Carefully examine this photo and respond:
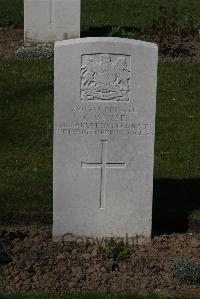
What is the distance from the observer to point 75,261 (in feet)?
22.6

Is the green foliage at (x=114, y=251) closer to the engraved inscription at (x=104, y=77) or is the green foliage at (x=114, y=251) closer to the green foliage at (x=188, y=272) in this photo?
the green foliage at (x=188, y=272)

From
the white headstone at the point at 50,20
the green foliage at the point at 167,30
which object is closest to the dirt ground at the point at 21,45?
the green foliage at the point at 167,30

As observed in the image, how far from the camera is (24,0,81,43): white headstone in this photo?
13.7 m

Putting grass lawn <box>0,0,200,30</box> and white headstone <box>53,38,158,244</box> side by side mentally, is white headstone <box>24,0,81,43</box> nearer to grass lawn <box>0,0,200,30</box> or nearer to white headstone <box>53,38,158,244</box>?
grass lawn <box>0,0,200,30</box>

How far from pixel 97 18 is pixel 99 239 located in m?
9.50

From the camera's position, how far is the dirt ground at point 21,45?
43.8ft

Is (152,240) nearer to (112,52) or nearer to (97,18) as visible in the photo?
(112,52)

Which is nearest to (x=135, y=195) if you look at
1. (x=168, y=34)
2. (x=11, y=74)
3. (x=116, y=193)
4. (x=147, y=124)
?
(x=116, y=193)

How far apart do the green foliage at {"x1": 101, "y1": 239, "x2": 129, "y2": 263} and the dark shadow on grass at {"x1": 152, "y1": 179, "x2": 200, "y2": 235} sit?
2.03 ft

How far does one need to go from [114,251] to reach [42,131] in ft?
11.2

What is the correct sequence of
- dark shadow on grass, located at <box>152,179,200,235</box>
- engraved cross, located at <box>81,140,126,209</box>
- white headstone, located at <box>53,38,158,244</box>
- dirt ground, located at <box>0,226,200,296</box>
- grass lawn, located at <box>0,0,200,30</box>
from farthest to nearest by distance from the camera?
grass lawn, located at <box>0,0,200,30</box>, dark shadow on grass, located at <box>152,179,200,235</box>, engraved cross, located at <box>81,140,126,209</box>, white headstone, located at <box>53,38,158,244</box>, dirt ground, located at <box>0,226,200,296</box>

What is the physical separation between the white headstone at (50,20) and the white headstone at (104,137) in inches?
275

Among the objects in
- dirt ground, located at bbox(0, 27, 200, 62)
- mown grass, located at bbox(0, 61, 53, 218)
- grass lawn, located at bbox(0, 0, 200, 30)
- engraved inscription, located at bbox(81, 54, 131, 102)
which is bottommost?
mown grass, located at bbox(0, 61, 53, 218)

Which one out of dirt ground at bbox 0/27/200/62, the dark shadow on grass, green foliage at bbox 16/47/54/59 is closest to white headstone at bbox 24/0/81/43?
dirt ground at bbox 0/27/200/62
